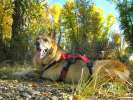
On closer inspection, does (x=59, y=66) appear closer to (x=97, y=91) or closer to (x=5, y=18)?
(x=97, y=91)

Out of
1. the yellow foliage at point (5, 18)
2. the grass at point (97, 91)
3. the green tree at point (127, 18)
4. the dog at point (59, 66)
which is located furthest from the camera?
the green tree at point (127, 18)

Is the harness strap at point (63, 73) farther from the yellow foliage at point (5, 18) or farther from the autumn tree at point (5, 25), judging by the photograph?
the yellow foliage at point (5, 18)

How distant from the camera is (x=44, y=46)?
11508 millimetres

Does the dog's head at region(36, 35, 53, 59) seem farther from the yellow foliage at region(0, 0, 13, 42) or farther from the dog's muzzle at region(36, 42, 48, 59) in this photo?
the yellow foliage at region(0, 0, 13, 42)

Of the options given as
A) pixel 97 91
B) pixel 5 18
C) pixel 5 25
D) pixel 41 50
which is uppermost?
pixel 5 18

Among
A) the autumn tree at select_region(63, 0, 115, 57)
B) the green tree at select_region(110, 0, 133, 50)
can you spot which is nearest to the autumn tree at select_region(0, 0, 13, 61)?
the green tree at select_region(110, 0, 133, 50)

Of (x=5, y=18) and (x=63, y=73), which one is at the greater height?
(x=5, y=18)

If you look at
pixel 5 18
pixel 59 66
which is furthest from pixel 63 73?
pixel 5 18

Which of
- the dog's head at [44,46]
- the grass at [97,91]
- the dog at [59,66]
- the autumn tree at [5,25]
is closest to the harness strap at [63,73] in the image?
the dog at [59,66]

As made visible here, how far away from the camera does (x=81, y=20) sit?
3306cm

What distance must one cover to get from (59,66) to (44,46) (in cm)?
59

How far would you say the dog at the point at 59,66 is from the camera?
1096cm

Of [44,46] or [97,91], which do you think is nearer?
[97,91]

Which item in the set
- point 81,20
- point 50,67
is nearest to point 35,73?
point 50,67
